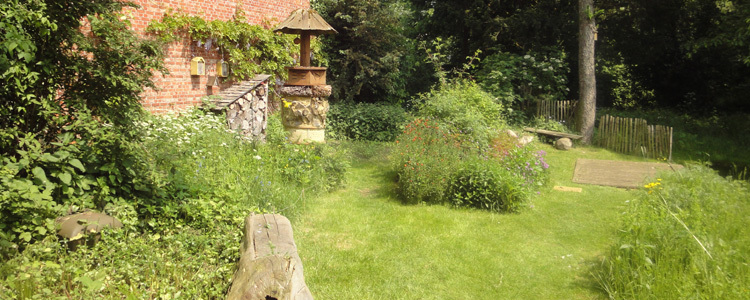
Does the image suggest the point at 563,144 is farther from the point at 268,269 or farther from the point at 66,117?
the point at 66,117

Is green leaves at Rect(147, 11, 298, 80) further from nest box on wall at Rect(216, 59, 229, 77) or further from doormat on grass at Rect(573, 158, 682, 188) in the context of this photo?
doormat on grass at Rect(573, 158, 682, 188)

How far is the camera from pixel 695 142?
46.9 ft

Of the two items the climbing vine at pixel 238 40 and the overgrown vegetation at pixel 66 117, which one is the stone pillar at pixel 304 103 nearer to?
the climbing vine at pixel 238 40

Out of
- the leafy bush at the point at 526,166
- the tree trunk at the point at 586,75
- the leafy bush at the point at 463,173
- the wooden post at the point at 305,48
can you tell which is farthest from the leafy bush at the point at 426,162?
the tree trunk at the point at 586,75

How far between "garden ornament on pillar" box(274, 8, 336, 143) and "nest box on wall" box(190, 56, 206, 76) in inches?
93.0

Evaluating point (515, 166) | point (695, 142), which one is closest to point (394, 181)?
point (515, 166)

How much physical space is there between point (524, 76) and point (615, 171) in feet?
21.2

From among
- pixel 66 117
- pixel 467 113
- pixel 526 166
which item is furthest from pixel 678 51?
pixel 66 117

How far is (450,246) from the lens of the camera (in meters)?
6.19

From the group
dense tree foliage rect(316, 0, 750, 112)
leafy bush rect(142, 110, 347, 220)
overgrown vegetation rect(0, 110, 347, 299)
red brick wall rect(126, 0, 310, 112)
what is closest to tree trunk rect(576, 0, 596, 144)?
dense tree foliage rect(316, 0, 750, 112)

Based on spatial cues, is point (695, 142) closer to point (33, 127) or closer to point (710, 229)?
point (710, 229)

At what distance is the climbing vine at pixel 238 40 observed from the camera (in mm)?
10414

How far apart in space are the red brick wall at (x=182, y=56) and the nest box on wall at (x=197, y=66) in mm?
92

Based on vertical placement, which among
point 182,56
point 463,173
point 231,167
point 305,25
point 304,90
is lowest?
point 463,173
